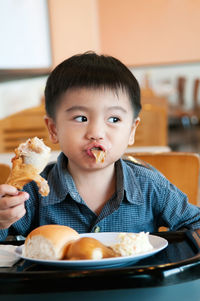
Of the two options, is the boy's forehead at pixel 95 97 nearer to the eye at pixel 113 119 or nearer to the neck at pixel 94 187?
the eye at pixel 113 119

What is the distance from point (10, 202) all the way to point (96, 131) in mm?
256

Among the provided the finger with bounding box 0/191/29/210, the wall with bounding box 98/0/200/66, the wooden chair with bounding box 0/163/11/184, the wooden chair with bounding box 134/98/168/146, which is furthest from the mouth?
the wall with bounding box 98/0/200/66

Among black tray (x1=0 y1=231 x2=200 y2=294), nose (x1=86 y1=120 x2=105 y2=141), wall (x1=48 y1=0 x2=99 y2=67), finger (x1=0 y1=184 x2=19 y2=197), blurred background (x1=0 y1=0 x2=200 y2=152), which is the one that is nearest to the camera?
black tray (x1=0 y1=231 x2=200 y2=294)

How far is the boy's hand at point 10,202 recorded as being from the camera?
0.84m

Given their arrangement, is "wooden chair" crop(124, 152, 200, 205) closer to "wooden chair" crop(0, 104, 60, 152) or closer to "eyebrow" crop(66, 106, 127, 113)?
"eyebrow" crop(66, 106, 127, 113)

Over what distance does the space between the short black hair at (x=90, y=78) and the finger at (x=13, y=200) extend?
0.35 m

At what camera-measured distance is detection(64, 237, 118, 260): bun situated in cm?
72

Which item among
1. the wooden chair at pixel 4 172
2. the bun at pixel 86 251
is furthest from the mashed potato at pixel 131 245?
the wooden chair at pixel 4 172

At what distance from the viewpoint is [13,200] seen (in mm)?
842

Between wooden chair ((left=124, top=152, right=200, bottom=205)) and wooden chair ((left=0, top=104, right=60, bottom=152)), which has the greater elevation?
wooden chair ((left=124, top=152, right=200, bottom=205))

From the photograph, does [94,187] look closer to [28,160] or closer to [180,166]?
[28,160]

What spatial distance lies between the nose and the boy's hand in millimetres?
226

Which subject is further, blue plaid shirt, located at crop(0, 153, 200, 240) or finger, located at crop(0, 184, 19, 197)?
blue plaid shirt, located at crop(0, 153, 200, 240)

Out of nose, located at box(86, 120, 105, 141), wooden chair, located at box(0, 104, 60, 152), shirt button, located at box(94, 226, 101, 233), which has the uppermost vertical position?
nose, located at box(86, 120, 105, 141)
